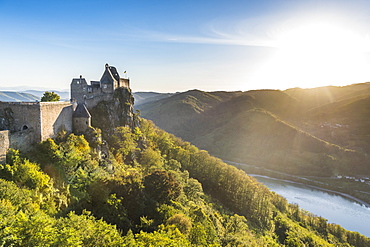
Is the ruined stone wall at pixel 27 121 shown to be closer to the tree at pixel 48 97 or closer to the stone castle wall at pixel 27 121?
the stone castle wall at pixel 27 121

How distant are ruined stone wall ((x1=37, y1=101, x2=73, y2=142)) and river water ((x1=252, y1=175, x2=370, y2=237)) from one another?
Result: 3646 inches

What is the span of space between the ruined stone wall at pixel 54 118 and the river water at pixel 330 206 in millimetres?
92617

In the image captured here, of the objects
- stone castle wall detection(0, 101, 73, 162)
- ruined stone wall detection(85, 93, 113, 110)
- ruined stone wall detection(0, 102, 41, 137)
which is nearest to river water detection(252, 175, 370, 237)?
ruined stone wall detection(85, 93, 113, 110)

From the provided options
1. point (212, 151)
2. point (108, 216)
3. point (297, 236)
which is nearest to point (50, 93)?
point (108, 216)

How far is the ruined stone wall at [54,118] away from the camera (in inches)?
1082

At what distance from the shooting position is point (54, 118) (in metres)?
29.3

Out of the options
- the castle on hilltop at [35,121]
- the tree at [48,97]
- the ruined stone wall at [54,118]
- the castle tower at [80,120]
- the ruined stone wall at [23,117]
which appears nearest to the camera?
the castle on hilltop at [35,121]

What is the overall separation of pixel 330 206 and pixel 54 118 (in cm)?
10727

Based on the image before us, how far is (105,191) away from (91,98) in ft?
63.6

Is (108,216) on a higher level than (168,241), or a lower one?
lower

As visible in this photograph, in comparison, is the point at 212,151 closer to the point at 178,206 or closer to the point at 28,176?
the point at 178,206

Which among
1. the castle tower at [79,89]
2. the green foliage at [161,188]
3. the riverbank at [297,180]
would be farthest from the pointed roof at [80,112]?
the riverbank at [297,180]

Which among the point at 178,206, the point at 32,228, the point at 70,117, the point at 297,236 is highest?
the point at 70,117

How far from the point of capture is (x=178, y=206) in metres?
30.1
